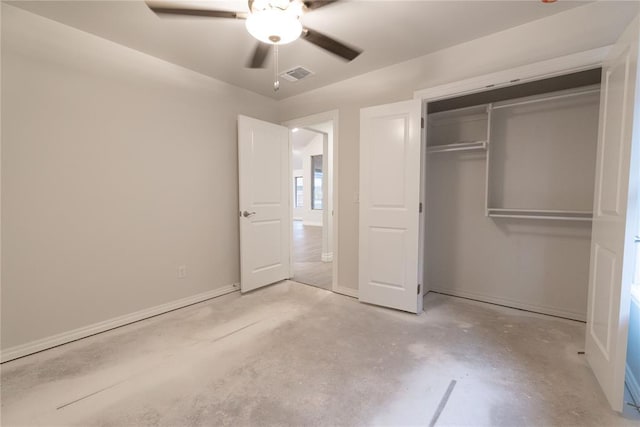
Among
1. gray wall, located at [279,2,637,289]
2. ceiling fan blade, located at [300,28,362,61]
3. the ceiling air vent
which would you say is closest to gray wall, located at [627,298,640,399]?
gray wall, located at [279,2,637,289]

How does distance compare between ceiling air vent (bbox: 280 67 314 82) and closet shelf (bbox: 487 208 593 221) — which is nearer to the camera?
closet shelf (bbox: 487 208 593 221)

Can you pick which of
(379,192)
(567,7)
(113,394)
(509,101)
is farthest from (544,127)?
(113,394)

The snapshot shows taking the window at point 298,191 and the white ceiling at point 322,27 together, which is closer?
the white ceiling at point 322,27

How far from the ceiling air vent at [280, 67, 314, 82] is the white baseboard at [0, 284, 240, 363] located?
99.0 inches

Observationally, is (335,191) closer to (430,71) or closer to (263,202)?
(263,202)

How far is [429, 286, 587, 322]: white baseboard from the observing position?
2609mm

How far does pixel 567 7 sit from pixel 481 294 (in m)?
2.60

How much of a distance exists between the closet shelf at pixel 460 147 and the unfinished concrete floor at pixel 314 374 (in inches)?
67.3

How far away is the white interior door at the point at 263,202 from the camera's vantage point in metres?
3.29

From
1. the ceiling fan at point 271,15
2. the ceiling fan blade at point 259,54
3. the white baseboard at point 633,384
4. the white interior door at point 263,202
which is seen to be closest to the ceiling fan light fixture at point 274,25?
the ceiling fan at point 271,15

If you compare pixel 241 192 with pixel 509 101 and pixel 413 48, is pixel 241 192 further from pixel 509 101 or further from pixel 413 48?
pixel 509 101

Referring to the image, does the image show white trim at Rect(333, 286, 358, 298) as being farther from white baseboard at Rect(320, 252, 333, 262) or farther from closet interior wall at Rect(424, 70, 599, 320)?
white baseboard at Rect(320, 252, 333, 262)

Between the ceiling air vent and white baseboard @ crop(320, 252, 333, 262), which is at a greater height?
the ceiling air vent

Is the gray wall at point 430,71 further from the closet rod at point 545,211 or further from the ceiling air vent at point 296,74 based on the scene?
the closet rod at point 545,211
